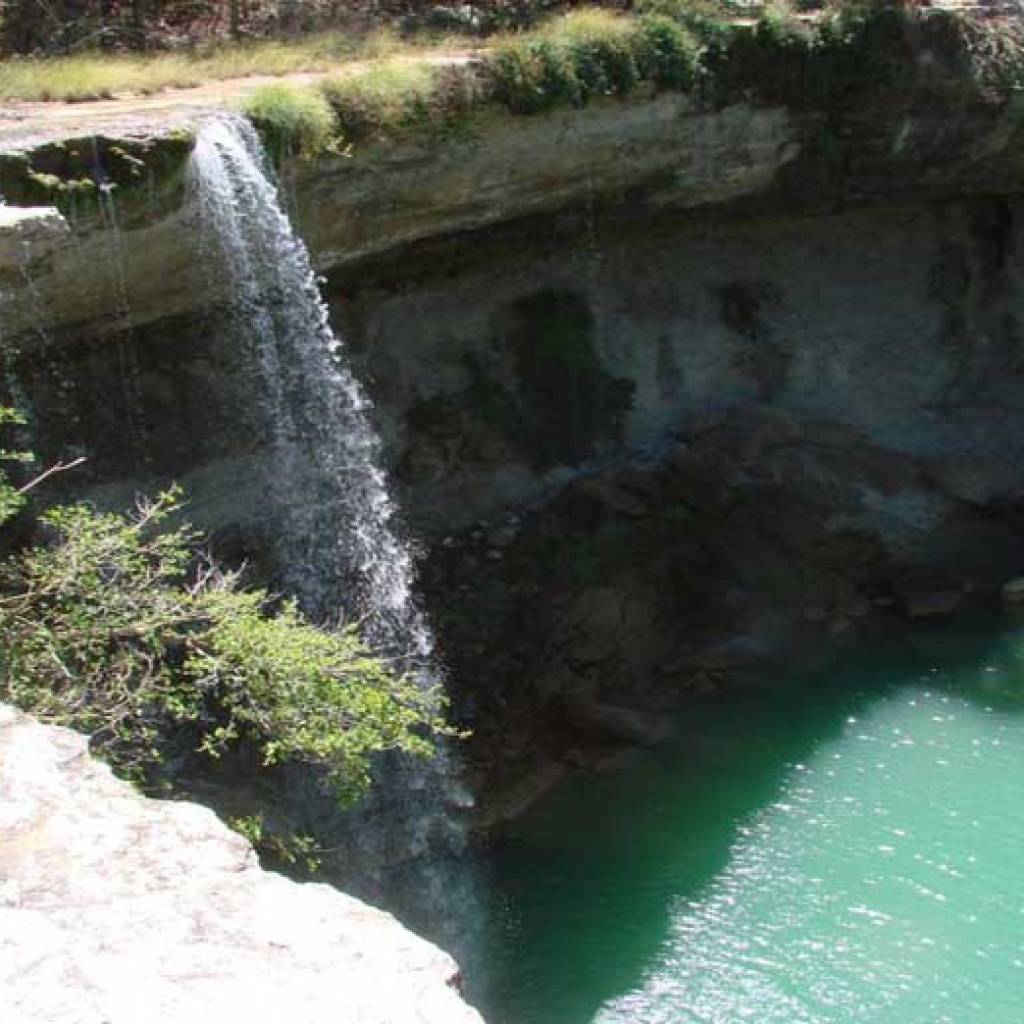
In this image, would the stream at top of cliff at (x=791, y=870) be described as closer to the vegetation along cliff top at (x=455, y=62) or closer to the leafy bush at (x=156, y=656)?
the leafy bush at (x=156, y=656)

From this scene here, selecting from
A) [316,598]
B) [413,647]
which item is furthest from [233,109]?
[413,647]

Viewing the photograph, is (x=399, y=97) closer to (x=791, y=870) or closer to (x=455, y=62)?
(x=455, y=62)

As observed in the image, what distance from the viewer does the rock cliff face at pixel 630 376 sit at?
39.4 feet

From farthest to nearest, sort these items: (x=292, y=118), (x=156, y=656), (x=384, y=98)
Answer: (x=384, y=98) → (x=292, y=118) → (x=156, y=656)

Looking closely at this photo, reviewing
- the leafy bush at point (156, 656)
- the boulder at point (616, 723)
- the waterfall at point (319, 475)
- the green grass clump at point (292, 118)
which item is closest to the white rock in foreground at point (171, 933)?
the leafy bush at point (156, 656)

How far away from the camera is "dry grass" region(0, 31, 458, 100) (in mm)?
11547

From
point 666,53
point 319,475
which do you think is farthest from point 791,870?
point 666,53

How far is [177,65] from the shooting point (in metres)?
12.6

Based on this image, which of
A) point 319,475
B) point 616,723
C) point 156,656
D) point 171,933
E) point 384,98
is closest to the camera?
point 171,933

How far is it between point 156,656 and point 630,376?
8952 millimetres

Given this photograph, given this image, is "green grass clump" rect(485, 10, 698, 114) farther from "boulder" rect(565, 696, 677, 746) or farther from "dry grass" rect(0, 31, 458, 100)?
"boulder" rect(565, 696, 677, 746)

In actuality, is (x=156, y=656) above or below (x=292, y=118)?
below

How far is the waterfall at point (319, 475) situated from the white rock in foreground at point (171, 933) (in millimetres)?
5663

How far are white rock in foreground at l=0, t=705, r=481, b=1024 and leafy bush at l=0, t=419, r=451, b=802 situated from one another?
9.40 ft
